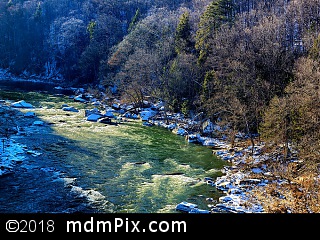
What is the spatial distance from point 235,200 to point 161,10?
244 ft

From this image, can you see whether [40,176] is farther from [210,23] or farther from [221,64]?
[210,23]

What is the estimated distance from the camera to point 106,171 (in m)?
24.6

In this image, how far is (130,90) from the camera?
5450 cm

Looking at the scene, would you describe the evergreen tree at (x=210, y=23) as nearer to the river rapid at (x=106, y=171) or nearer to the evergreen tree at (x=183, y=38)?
the evergreen tree at (x=183, y=38)

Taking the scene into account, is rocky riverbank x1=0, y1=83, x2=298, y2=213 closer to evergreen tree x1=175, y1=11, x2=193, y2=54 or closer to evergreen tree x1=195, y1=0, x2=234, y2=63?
evergreen tree x1=175, y1=11, x2=193, y2=54

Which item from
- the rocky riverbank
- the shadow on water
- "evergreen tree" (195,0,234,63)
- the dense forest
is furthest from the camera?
"evergreen tree" (195,0,234,63)

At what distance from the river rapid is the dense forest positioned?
6261mm

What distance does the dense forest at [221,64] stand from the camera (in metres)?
26.3

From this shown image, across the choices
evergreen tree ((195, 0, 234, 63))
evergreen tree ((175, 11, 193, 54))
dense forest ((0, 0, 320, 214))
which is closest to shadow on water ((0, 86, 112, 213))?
dense forest ((0, 0, 320, 214))

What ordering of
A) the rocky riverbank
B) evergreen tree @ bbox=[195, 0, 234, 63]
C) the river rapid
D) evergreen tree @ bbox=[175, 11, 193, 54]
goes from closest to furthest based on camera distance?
1. the river rapid
2. the rocky riverbank
3. evergreen tree @ bbox=[195, 0, 234, 63]
4. evergreen tree @ bbox=[175, 11, 193, 54]

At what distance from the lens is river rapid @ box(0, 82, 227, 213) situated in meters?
19.0

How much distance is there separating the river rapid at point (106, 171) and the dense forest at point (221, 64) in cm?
626
